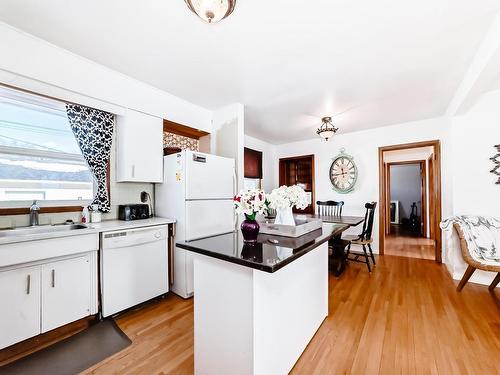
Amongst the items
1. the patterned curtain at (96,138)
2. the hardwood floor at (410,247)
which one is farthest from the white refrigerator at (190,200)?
the hardwood floor at (410,247)

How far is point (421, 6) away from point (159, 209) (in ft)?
10.1

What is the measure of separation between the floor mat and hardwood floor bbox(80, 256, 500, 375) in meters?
0.09

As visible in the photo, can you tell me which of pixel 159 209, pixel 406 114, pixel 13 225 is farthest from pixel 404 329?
pixel 13 225

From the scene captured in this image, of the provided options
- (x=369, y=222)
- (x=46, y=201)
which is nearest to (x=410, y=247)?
(x=369, y=222)

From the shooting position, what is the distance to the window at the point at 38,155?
1910 millimetres

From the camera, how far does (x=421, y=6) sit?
58.2 inches

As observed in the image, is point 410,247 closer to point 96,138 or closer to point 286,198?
point 286,198

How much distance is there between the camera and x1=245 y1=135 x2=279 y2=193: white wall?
5.04m

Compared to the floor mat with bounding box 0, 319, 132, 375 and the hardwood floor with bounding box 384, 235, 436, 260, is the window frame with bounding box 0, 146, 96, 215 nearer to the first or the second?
the floor mat with bounding box 0, 319, 132, 375

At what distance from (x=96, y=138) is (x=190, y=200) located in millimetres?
1158

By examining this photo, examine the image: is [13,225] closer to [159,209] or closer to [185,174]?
[159,209]

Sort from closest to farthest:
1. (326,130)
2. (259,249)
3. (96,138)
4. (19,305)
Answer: (259,249) < (19,305) < (96,138) < (326,130)

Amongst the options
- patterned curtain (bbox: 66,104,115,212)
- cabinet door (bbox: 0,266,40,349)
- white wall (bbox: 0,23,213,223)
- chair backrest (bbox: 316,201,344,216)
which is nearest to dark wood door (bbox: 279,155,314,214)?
chair backrest (bbox: 316,201,344,216)

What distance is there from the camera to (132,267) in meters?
2.15
